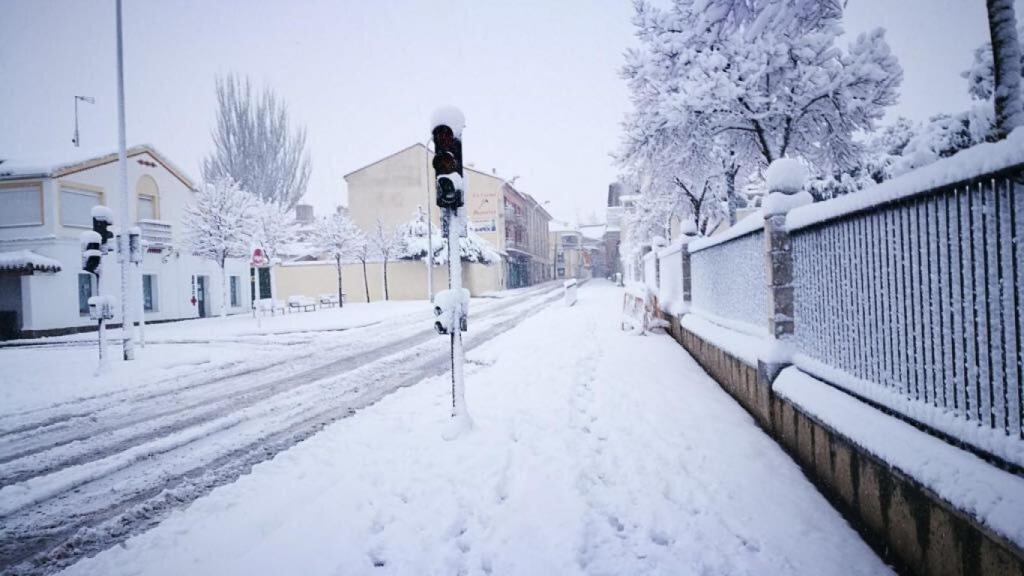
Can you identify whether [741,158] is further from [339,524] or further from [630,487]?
[339,524]

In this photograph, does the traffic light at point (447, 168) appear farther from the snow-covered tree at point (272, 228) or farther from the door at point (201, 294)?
the door at point (201, 294)

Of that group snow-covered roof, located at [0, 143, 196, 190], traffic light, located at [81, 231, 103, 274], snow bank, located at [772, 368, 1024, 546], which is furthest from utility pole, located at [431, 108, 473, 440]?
snow-covered roof, located at [0, 143, 196, 190]

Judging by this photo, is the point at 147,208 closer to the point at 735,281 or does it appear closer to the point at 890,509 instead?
the point at 735,281

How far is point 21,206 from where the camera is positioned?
18062 mm

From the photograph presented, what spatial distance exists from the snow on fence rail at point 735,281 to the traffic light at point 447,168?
3.23 m

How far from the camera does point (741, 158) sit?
11305 millimetres

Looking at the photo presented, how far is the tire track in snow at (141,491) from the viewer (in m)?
3.01

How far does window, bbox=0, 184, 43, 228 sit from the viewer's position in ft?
59.0

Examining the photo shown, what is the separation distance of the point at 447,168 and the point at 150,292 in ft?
75.0

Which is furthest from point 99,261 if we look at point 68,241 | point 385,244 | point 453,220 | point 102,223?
point 385,244

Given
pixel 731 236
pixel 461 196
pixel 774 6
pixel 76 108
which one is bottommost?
pixel 731 236

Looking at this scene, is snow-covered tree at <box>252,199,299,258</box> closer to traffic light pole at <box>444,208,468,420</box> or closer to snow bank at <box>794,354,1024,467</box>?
traffic light pole at <box>444,208,468,420</box>

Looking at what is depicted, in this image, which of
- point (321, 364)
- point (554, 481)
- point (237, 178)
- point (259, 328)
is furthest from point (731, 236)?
point (237, 178)

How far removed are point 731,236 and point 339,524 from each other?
5.40 meters
